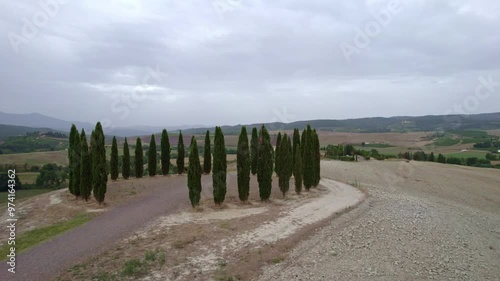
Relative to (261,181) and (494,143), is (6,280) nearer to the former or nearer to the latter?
(261,181)

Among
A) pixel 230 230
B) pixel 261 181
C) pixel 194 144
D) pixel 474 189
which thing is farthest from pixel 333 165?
pixel 230 230

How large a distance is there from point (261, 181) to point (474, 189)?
21042mm

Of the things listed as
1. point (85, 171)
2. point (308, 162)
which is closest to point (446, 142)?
point (308, 162)

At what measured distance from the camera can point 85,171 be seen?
56.5ft

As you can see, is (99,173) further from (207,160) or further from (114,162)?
(207,160)

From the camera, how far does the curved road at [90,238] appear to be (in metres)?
8.64

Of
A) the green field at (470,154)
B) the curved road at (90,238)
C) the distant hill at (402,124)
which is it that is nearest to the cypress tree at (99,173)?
the curved road at (90,238)

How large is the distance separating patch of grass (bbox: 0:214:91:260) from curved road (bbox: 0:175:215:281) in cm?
40

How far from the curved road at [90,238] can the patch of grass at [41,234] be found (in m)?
0.40

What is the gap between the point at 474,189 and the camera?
2741 centimetres

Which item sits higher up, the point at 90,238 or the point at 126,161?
the point at 126,161

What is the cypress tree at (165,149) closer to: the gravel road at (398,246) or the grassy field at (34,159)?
the gravel road at (398,246)

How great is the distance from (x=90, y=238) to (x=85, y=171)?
7.03 metres

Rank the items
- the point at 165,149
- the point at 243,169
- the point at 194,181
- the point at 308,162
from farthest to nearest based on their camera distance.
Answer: the point at 165,149
the point at 308,162
the point at 243,169
the point at 194,181
